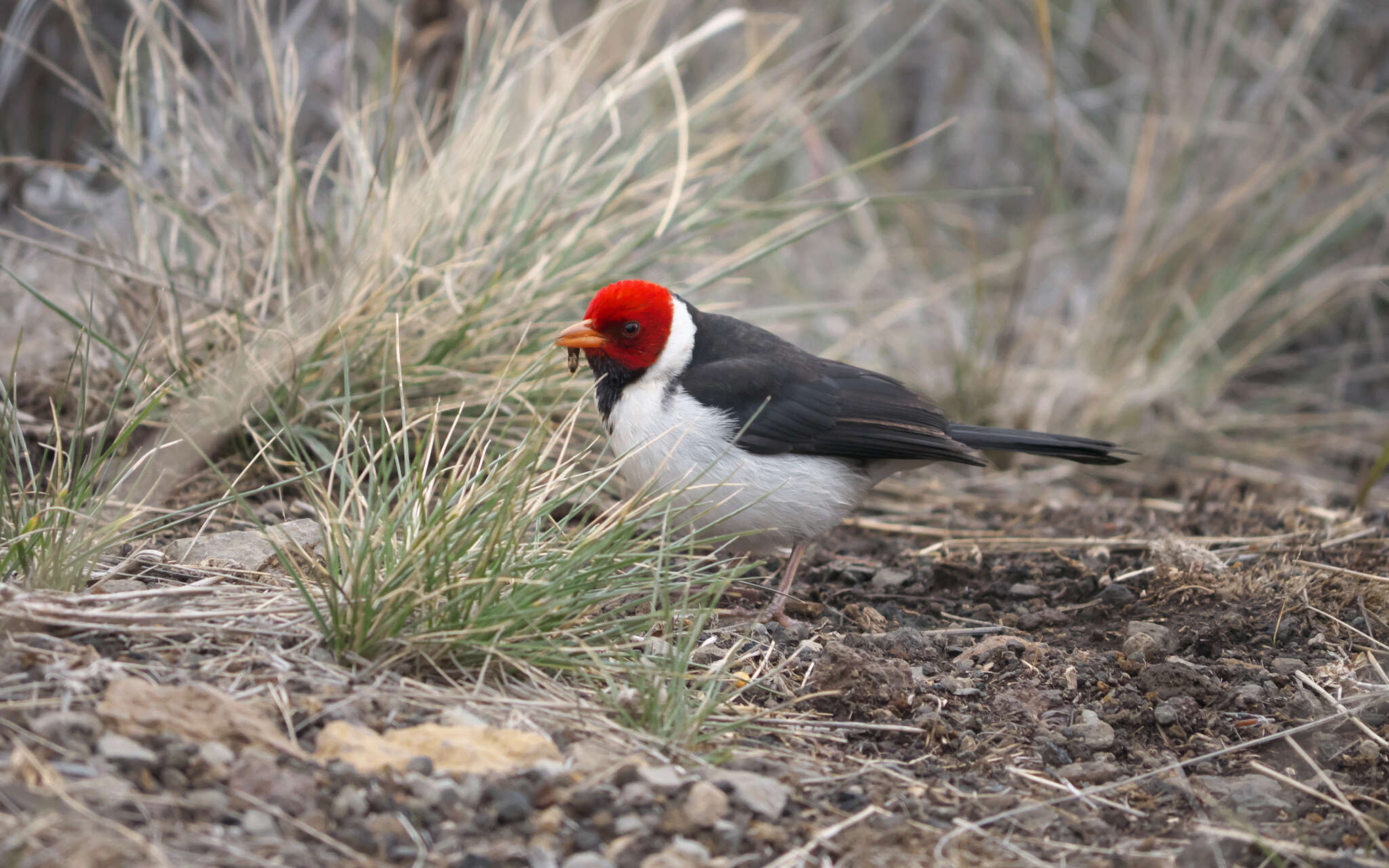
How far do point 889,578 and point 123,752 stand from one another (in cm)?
243

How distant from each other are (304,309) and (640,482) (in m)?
1.37

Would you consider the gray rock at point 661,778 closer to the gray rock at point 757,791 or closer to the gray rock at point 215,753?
the gray rock at point 757,791

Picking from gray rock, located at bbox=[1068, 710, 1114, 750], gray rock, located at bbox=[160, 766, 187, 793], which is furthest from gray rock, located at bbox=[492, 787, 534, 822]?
gray rock, located at bbox=[1068, 710, 1114, 750]

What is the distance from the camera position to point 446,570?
7.47ft

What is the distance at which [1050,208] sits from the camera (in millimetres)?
7590

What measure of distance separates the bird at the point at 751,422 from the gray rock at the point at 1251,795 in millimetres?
1261

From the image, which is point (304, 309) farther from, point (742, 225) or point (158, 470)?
point (742, 225)

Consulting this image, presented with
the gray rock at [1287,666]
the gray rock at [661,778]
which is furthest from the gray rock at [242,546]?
the gray rock at [1287,666]

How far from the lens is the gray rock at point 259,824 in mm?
1800

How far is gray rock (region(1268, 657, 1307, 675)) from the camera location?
288 centimetres

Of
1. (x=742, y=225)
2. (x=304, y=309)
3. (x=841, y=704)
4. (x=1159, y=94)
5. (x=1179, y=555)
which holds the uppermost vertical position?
(x=1159, y=94)

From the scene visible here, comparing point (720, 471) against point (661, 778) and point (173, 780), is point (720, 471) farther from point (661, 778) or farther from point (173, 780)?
point (173, 780)

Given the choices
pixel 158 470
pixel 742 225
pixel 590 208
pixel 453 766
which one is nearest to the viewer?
pixel 453 766

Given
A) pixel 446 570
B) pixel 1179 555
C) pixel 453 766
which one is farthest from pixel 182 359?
pixel 1179 555
